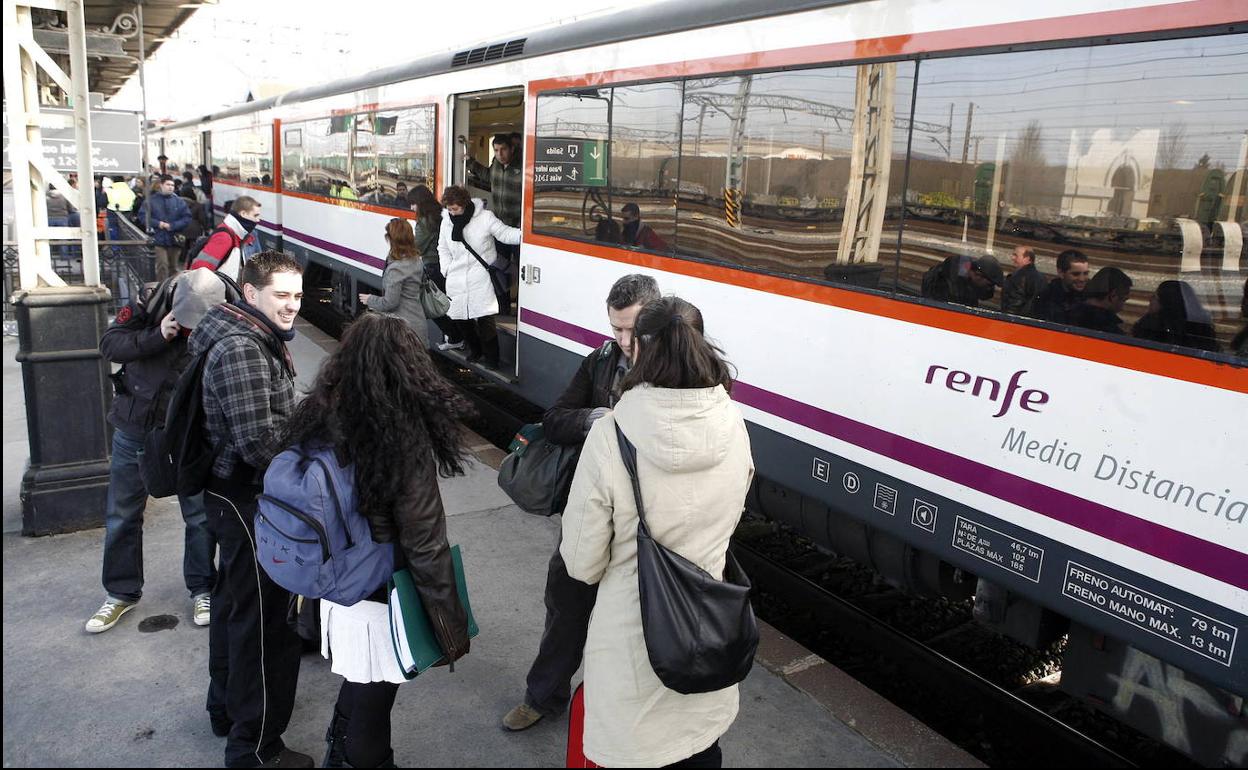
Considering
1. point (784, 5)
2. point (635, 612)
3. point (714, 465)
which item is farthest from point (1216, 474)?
point (784, 5)

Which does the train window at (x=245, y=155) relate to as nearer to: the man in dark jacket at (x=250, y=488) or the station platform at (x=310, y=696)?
the station platform at (x=310, y=696)

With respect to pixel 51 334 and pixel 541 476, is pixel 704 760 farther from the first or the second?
pixel 51 334

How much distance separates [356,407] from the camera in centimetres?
252

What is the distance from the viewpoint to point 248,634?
2949mm

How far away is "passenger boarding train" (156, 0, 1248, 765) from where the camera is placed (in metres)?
2.91

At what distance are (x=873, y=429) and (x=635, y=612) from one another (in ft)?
6.51

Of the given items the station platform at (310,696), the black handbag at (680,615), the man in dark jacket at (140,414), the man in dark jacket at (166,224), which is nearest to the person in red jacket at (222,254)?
the man in dark jacket at (140,414)

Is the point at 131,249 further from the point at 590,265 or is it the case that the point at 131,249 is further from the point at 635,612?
the point at 635,612

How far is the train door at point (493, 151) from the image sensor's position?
7.61 metres

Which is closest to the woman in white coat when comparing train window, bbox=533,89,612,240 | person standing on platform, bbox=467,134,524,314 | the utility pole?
person standing on platform, bbox=467,134,524,314

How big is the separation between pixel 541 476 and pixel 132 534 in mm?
2137

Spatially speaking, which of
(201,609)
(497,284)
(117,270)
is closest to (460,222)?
(497,284)

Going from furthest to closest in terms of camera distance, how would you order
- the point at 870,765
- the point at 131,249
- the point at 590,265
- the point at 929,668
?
the point at 131,249 → the point at 590,265 → the point at 929,668 → the point at 870,765

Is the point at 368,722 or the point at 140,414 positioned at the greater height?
the point at 140,414
